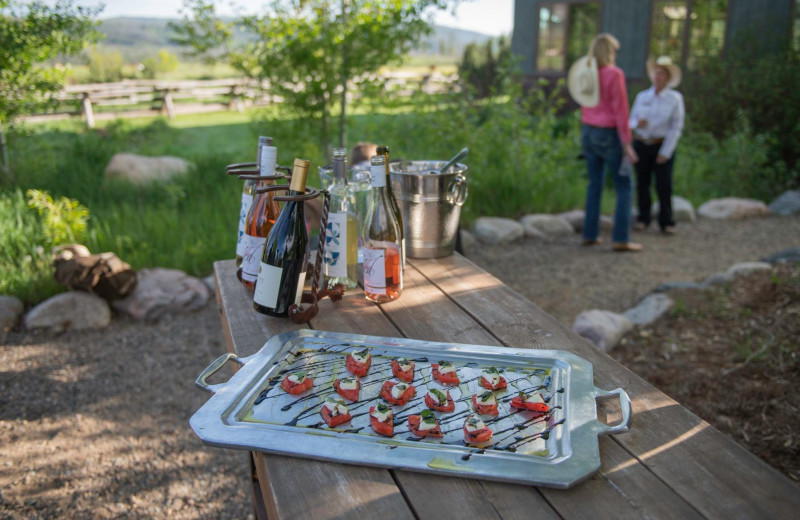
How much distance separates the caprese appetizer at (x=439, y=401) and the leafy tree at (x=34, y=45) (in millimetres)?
4435

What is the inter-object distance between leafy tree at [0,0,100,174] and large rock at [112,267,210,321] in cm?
170

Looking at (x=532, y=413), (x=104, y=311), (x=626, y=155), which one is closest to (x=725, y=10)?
(x=626, y=155)

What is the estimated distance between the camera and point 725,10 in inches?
380

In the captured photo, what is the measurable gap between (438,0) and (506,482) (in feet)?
14.0

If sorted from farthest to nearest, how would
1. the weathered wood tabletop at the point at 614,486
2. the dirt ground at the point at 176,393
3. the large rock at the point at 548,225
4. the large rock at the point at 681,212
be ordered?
the large rock at the point at 681,212
the large rock at the point at 548,225
the dirt ground at the point at 176,393
the weathered wood tabletop at the point at 614,486

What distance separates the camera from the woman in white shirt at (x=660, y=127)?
16.6 feet

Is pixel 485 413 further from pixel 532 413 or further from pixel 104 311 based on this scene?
pixel 104 311

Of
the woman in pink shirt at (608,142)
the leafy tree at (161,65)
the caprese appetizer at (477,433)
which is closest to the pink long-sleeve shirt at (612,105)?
the woman in pink shirt at (608,142)

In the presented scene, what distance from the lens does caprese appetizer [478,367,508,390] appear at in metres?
1.21

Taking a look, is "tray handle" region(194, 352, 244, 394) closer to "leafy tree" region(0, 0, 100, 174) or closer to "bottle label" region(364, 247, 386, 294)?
"bottle label" region(364, 247, 386, 294)

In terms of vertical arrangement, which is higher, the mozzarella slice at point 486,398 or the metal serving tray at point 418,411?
the mozzarella slice at point 486,398

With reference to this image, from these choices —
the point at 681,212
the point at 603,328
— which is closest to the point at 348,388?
the point at 603,328

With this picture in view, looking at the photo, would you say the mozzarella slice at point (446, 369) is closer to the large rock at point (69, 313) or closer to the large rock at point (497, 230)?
the large rock at point (69, 313)

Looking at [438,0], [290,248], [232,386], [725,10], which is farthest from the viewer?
[725,10]
